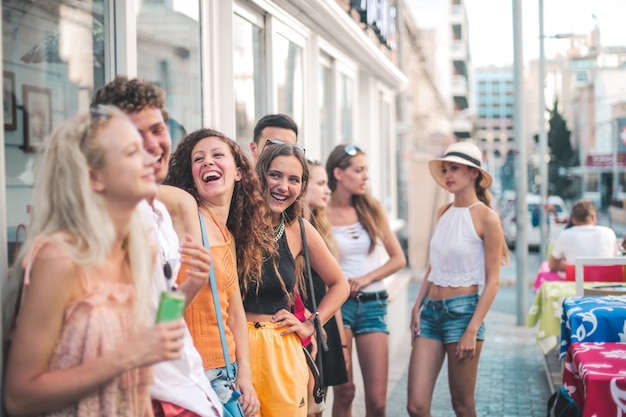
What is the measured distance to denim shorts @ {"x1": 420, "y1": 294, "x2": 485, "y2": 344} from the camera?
15.2ft

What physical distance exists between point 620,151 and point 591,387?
890 centimetres

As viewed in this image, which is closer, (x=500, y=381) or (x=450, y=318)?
(x=450, y=318)

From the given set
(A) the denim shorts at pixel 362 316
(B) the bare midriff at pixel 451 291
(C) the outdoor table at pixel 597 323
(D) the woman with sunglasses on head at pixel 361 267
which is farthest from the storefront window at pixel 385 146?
(C) the outdoor table at pixel 597 323

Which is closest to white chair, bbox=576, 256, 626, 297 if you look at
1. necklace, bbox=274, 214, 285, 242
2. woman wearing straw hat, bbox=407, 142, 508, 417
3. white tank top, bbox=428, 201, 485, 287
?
woman wearing straw hat, bbox=407, 142, 508, 417

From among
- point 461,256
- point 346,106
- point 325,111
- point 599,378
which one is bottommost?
point 599,378

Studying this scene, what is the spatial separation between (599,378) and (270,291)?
55.8 inches

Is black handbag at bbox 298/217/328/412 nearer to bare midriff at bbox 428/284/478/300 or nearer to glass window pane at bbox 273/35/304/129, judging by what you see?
bare midriff at bbox 428/284/478/300

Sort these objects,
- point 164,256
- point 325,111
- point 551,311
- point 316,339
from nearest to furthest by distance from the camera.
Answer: point 164,256 → point 316,339 → point 551,311 → point 325,111

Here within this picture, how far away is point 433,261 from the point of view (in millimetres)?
4855

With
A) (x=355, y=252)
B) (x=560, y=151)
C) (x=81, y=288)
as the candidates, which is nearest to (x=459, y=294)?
(x=355, y=252)

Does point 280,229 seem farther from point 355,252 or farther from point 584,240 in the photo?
point 584,240

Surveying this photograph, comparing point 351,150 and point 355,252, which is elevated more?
point 351,150

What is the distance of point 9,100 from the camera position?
2.95 meters

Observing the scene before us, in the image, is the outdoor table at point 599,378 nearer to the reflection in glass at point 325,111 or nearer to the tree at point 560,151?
the reflection in glass at point 325,111
